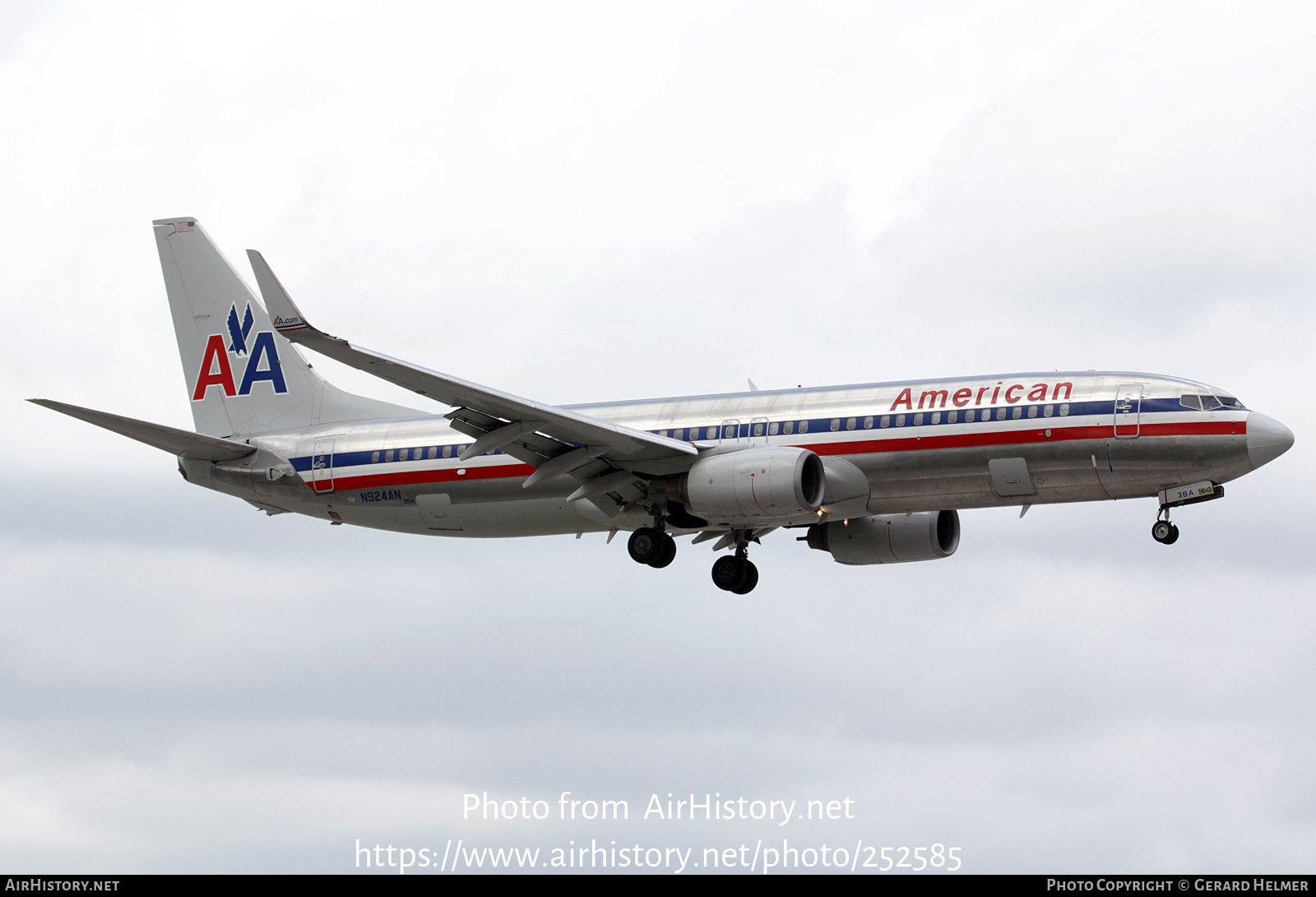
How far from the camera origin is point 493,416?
3969 cm

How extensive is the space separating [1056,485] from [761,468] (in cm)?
689

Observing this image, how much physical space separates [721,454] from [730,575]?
215 inches

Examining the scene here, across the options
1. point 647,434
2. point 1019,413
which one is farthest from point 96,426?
point 1019,413

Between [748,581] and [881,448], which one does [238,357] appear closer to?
[748,581]

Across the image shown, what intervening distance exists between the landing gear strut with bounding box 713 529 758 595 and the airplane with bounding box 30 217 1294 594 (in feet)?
0.22

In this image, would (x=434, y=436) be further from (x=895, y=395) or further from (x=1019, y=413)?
(x=1019, y=413)

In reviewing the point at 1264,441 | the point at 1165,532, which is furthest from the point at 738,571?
the point at 1264,441

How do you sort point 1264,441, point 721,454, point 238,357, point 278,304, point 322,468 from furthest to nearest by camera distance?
point 238,357 → point 322,468 → point 721,454 → point 1264,441 → point 278,304

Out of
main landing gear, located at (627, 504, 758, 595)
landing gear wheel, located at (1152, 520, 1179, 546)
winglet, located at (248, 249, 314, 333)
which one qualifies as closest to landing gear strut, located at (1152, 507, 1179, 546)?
landing gear wheel, located at (1152, 520, 1179, 546)

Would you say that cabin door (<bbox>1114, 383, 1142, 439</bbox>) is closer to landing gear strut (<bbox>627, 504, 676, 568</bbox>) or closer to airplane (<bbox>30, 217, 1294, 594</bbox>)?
airplane (<bbox>30, 217, 1294, 594</bbox>)

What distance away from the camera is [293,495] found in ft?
153

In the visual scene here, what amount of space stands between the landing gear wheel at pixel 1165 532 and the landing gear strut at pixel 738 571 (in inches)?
426

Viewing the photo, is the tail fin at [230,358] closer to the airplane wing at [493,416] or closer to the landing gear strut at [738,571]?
the airplane wing at [493,416]

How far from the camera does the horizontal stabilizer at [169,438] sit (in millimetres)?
40781
